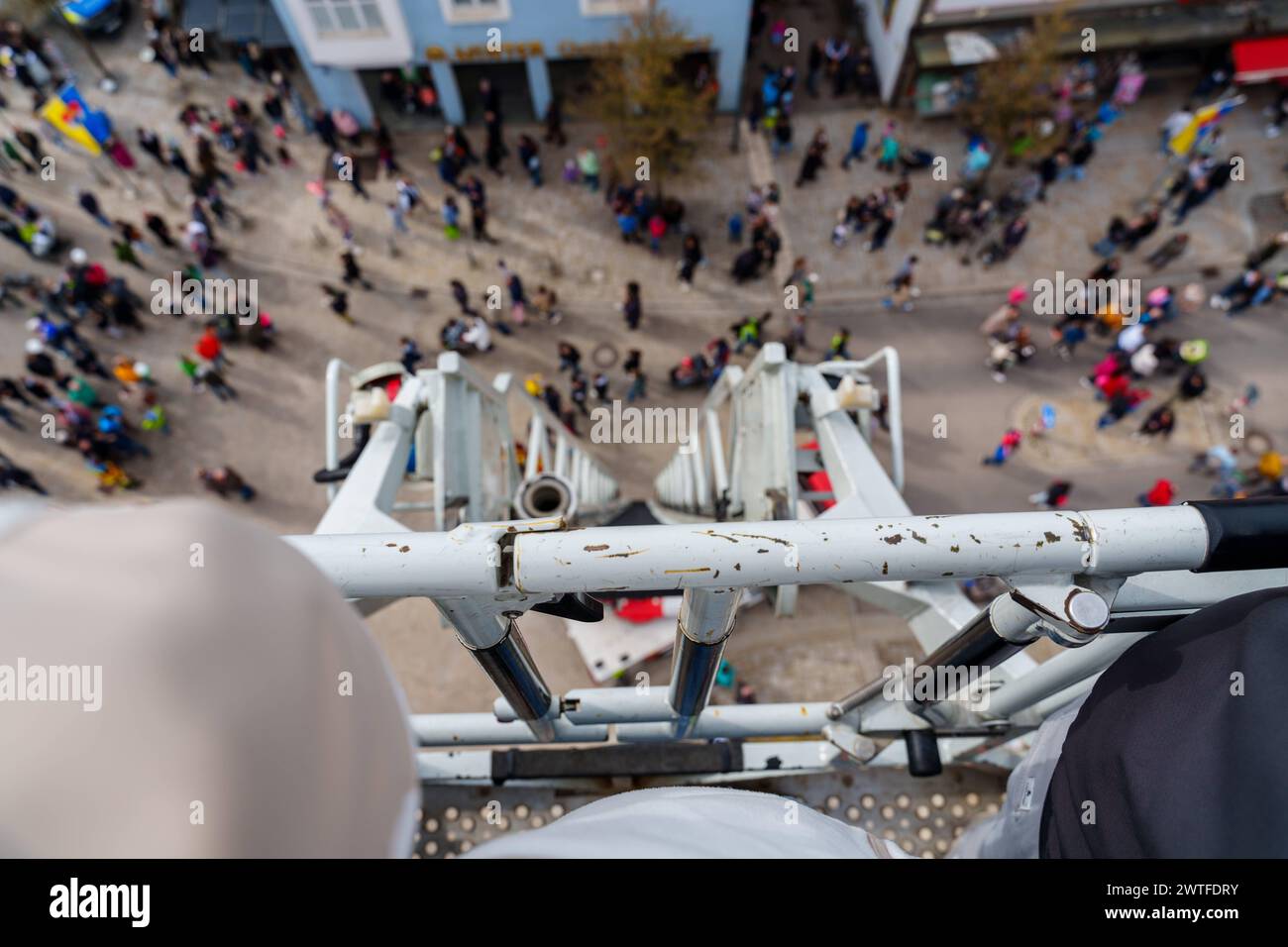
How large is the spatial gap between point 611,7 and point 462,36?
4.73 meters

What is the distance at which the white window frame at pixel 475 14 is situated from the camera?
21.0 metres

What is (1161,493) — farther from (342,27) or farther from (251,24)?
(251,24)

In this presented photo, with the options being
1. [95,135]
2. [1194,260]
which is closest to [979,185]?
[1194,260]

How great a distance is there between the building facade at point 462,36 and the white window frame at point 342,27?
3cm

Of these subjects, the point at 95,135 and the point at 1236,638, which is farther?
the point at 95,135

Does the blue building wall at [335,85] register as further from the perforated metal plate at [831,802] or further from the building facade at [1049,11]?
the perforated metal plate at [831,802]

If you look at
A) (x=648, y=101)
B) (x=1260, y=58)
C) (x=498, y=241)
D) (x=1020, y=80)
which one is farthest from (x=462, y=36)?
(x=1260, y=58)

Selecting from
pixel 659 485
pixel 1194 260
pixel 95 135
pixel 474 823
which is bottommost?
pixel 474 823

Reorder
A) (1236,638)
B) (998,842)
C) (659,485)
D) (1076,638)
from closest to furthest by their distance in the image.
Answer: (1236,638) → (1076,638) → (998,842) → (659,485)

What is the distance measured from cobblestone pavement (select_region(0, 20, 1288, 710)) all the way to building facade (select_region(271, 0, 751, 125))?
2059 millimetres

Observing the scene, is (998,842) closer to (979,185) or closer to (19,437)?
(979,185)

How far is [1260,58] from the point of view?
23250 mm

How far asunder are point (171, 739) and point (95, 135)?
95.0ft

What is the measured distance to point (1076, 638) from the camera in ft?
11.4
